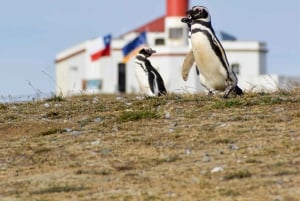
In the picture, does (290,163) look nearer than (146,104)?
Yes

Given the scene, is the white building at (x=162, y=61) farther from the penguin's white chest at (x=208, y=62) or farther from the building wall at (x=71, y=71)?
the penguin's white chest at (x=208, y=62)

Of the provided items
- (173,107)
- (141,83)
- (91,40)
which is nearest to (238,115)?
(173,107)

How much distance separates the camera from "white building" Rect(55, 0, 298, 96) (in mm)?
98812

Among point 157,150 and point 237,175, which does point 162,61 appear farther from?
point 237,175

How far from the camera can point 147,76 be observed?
25.3 m

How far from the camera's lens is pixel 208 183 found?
1090 cm

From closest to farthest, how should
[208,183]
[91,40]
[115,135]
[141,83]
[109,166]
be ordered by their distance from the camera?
[208,183] < [109,166] < [115,135] < [141,83] < [91,40]

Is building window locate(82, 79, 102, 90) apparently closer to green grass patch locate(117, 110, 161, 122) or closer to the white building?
the white building


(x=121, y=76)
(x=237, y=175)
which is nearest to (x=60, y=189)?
(x=237, y=175)

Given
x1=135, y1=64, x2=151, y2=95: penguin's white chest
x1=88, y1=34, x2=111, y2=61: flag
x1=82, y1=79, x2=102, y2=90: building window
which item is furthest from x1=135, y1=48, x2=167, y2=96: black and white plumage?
x1=88, y1=34, x2=111, y2=61: flag

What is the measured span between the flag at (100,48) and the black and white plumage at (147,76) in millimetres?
77653

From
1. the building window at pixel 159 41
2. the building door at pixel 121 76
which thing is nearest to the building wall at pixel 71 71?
the building door at pixel 121 76

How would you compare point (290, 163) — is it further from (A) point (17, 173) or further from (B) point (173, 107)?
(B) point (173, 107)

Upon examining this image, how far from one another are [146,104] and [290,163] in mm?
4872
